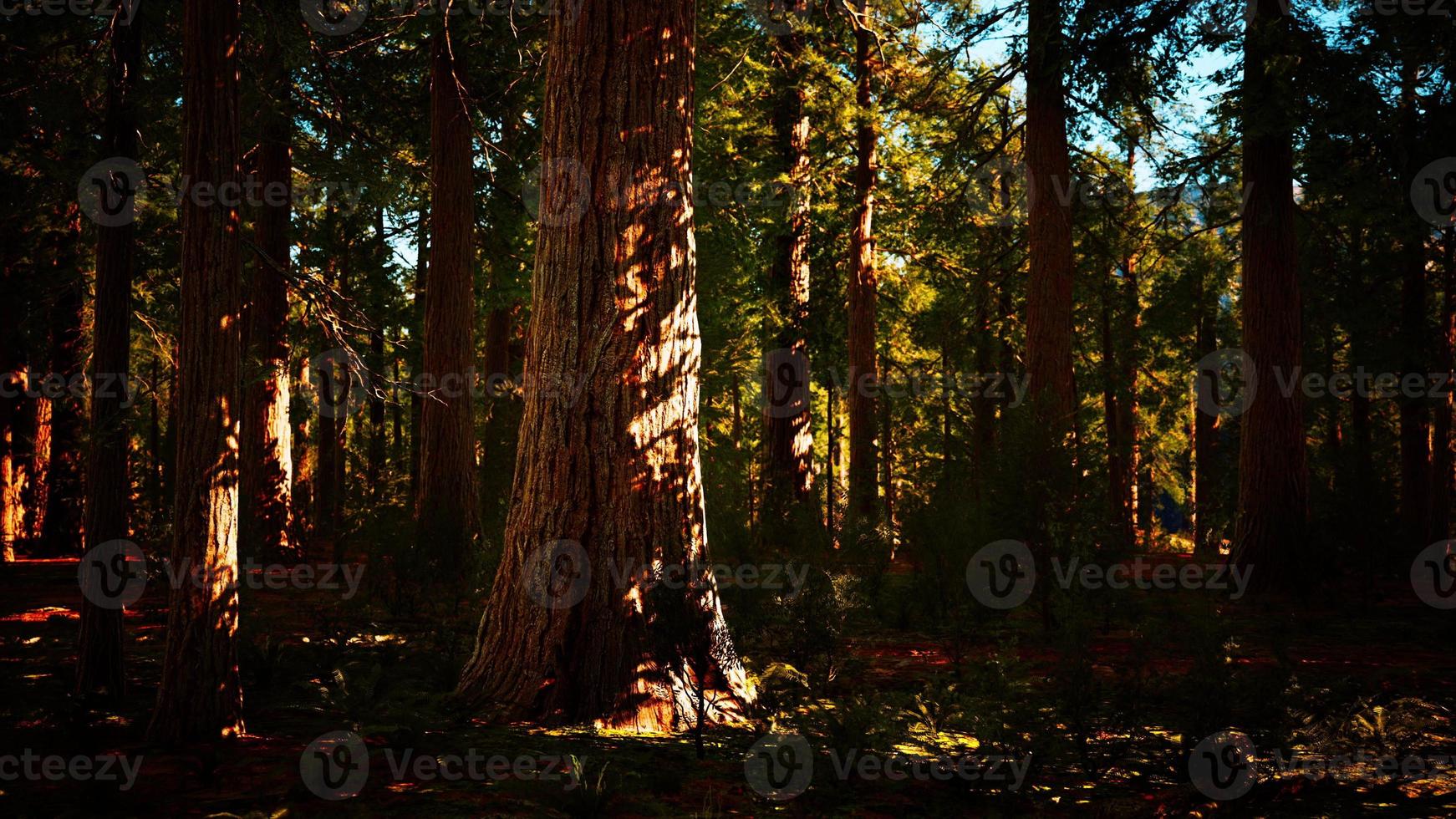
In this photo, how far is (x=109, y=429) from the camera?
17.8ft

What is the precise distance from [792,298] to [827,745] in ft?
41.8

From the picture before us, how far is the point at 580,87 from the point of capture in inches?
229

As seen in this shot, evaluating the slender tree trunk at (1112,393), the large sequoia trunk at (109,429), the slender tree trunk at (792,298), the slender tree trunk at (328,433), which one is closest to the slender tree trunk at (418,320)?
the slender tree trunk at (328,433)

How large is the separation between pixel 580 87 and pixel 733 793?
4309 millimetres

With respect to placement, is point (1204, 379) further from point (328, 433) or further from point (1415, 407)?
point (328, 433)

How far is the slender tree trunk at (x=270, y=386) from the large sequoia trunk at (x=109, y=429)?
6660 mm

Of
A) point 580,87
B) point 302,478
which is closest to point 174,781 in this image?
point 580,87

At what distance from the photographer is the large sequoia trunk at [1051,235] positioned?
11.5 m

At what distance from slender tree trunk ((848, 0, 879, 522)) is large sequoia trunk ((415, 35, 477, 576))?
6241 mm

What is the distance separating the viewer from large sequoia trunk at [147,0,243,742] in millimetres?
4688

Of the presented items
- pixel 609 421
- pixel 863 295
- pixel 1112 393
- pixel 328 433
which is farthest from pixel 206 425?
pixel 328 433

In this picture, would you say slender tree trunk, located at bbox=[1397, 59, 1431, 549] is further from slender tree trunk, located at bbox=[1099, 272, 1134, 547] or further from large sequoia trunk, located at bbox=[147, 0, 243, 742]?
large sequoia trunk, located at bbox=[147, 0, 243, 742]

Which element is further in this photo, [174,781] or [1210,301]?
[1210,301]

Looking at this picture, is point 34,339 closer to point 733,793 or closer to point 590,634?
point 590,634
